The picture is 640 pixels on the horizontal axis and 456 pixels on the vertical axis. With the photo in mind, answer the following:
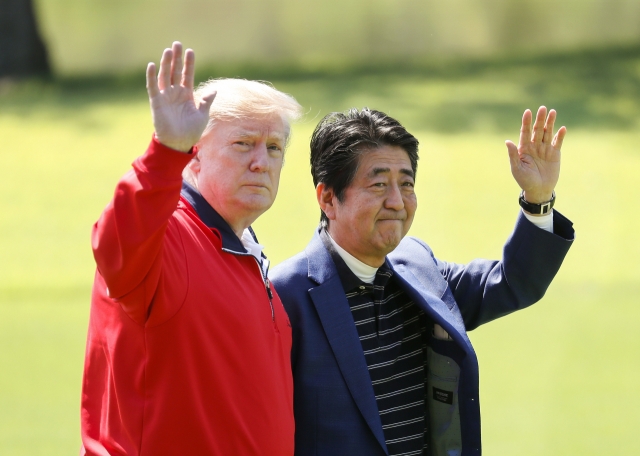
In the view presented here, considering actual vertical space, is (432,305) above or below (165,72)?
below

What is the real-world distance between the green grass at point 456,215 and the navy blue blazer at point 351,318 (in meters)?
1.88

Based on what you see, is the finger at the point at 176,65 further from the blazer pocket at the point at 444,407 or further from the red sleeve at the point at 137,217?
the blazer pocket at the point at 444,407

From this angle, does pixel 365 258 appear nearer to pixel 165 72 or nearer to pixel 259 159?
pixel 259 159

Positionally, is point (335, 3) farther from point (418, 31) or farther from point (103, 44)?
point (103, 44)

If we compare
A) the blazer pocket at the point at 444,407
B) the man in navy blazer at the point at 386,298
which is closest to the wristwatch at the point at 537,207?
the man in navy blazer at the point at 386,298

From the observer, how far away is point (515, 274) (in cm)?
211

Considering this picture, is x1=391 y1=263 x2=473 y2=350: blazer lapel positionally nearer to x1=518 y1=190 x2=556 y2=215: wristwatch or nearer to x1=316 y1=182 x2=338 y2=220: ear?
x1=316 y1=182 x2=338 y2=220: ear

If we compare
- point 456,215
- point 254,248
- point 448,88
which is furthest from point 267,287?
point 448,88

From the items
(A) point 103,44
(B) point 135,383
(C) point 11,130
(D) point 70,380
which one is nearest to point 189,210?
(B) point 135,383

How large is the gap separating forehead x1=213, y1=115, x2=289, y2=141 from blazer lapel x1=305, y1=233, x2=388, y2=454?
361 mm

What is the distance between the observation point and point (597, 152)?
782 centimetres

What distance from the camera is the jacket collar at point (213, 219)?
1.74 m

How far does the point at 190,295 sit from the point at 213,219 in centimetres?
24

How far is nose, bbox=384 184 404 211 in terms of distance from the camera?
79.2 inches
